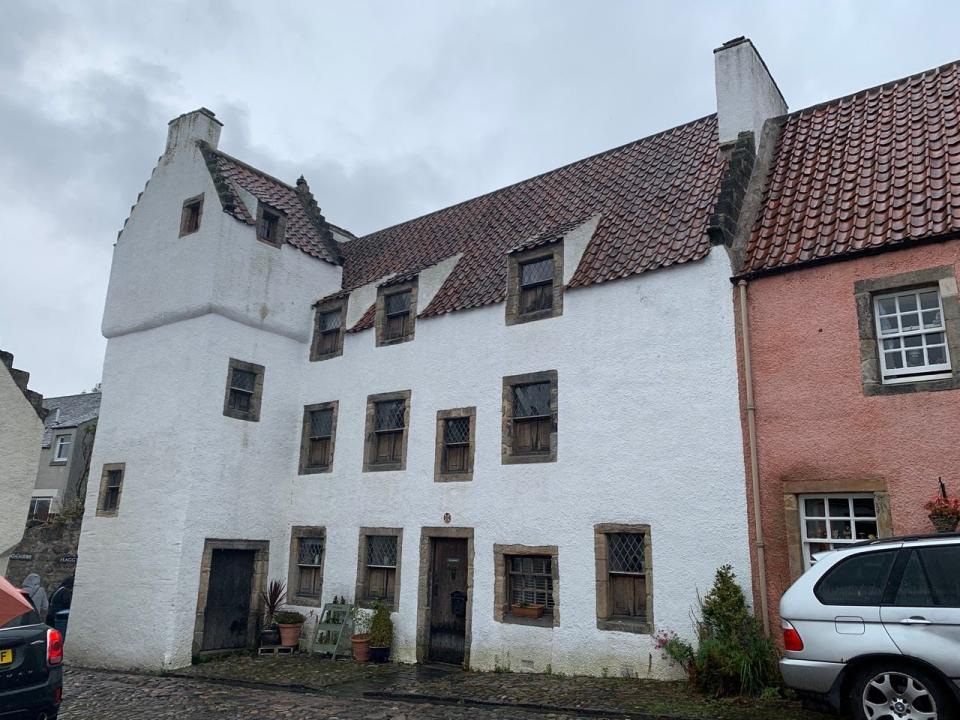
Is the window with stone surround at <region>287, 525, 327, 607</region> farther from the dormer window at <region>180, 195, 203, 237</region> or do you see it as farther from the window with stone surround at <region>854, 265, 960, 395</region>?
the window with stone surround at <region>854, 265, 960, 395</region>

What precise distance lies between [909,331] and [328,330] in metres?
12.6

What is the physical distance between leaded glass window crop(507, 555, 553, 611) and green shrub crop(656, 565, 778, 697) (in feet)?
7.99

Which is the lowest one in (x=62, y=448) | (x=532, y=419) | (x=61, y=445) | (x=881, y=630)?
(x=881, y=630)

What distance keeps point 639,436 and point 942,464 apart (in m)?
4.27

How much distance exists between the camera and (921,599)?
21.6 ft

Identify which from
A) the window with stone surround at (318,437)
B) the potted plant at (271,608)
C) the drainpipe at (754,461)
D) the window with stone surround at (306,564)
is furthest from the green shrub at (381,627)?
the drainpipe at (754,461)

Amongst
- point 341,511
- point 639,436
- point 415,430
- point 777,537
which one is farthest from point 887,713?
point 341,511

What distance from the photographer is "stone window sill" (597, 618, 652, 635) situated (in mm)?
11500

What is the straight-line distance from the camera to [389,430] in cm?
1614

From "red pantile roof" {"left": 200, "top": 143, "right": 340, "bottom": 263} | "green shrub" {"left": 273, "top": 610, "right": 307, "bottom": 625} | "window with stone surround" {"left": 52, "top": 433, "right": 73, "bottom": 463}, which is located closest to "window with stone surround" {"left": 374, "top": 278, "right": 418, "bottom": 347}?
"red pantile roof" {"left": 200, "top": 143, "right": 340, "bottom": 263}

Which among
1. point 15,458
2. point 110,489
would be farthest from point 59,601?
point 15,458

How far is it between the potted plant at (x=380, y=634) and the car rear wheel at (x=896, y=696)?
375 inches

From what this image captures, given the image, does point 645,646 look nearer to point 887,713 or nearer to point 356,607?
point 887,713

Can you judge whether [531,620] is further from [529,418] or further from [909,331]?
[909,331]
